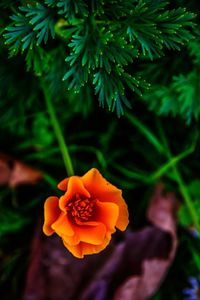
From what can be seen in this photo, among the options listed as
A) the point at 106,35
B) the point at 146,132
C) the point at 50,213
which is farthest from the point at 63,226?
the point at 146,132

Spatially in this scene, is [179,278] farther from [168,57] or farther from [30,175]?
[168,57]

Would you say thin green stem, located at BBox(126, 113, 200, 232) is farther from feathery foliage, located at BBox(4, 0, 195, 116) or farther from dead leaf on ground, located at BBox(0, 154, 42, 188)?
feathery foliage, located at BBox(4, 0, 195, 116)

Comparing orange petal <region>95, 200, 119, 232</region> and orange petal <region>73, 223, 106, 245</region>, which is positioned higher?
orange petal <region>95, 200, 119, 232</region>

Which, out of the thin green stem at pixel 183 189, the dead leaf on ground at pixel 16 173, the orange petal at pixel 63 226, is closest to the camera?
the orange petal at pixel 63 226

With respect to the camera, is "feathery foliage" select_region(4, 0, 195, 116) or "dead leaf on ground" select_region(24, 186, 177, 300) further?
"dead leaf on ground" select_region(24, 186, 177, 300)

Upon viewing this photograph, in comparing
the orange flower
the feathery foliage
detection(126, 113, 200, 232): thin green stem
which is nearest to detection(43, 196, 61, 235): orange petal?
the orange flower

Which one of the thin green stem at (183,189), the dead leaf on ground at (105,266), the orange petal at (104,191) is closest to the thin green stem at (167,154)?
the thin green stem at (183,189)

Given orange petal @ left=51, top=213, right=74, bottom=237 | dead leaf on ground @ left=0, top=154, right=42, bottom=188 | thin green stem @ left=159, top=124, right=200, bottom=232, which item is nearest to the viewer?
orange petal @ left=51, top=213, right=74, bottom=237

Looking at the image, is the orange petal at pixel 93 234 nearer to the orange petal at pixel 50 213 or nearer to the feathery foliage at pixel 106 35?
the orange petal at pixel 50 213
